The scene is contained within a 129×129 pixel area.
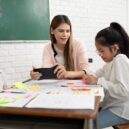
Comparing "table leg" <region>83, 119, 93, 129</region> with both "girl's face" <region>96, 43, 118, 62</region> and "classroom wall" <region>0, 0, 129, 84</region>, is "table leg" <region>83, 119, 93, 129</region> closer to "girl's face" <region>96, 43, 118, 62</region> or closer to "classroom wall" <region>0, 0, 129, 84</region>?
"girl's face" <region>96, 43, 118, 62</region>

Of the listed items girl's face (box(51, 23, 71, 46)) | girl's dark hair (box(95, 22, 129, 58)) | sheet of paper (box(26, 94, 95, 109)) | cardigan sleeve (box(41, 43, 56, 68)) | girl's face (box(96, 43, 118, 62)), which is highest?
girl's face (box(51, 23, 71, 46))

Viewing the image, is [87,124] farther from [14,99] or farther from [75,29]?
[75,29]

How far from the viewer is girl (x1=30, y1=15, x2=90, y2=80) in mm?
2289

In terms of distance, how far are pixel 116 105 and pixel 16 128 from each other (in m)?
0.70

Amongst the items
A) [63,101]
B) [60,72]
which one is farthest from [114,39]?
[63,101]

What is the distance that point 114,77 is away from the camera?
158cm

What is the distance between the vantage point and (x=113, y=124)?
5.16ft

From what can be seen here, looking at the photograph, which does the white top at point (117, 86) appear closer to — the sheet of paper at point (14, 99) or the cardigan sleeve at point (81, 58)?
the sheet of paper at point (14, 99)

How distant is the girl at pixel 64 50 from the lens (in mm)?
2289

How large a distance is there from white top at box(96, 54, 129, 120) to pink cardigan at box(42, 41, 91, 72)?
71 centimetres

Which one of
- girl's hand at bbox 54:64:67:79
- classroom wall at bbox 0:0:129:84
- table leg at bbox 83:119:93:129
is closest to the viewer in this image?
table leg at bbox 83:119:93:129

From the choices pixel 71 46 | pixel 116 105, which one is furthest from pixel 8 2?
pixel 116 105

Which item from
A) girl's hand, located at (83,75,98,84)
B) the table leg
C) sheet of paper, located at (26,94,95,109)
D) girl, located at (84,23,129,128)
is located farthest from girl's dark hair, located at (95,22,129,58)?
the table leg

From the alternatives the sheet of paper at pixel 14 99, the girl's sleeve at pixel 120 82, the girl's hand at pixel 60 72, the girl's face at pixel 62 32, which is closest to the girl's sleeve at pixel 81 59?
the girl's face at pixel 62 32
